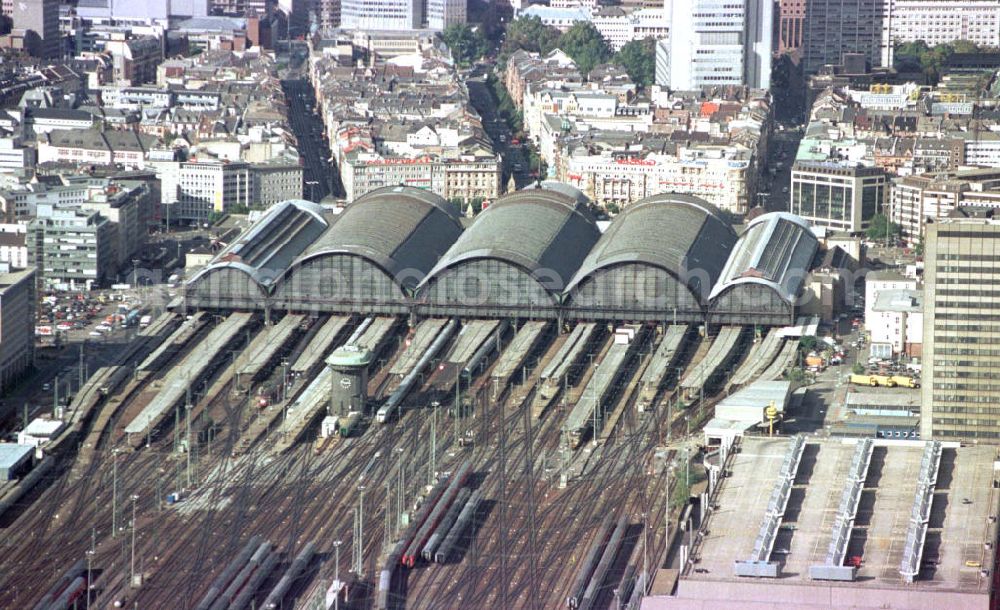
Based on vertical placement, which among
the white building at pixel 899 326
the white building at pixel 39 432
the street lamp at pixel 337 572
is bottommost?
the street lamp at pixel 337 572

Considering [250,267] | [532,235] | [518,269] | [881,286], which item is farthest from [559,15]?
[518,269]

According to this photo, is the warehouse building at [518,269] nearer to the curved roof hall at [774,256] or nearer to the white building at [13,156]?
the curved roof hall at [774,256]

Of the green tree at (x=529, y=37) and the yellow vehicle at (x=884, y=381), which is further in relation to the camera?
the green tree at (x=529, y=37)

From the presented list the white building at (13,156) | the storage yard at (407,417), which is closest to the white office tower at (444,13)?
the white building at (13,156)

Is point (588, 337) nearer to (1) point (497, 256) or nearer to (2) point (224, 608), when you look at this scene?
(1) point (497, 256)

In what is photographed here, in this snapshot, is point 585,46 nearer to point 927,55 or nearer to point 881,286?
point 927,55

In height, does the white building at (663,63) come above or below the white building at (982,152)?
above
